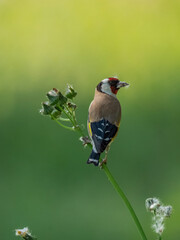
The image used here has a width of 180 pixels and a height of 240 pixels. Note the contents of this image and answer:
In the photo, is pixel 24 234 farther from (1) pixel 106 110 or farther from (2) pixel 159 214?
(1) pixel 106 110

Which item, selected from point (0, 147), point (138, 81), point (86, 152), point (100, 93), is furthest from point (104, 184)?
point (100, 93)

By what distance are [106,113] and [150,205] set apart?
0.24 meters

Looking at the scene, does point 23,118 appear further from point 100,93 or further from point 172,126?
point 100,93

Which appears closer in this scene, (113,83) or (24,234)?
(24,234)

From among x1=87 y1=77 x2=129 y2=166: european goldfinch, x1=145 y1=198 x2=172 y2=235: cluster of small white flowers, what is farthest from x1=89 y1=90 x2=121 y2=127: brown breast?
x1=145 y1=198 x2=172 y2=235: cluster of small white flowers

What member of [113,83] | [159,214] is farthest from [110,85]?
[159,214]

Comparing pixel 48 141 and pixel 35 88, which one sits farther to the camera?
pixel 35 88

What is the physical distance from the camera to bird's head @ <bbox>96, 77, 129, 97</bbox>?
878 mm

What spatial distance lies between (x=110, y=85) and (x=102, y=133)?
13cm

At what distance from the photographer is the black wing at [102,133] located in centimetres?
77

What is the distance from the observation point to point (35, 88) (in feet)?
9.14

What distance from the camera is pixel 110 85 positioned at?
2.94 ft

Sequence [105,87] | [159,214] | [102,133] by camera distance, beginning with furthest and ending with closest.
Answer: [105,87] → [102,133] → [159,214]

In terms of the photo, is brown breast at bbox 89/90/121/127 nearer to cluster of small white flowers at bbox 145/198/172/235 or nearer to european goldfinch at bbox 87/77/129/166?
european goldfinch at bbox 87/77/129/166
